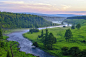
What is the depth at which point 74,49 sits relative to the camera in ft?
202

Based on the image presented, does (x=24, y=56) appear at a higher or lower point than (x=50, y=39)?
lower

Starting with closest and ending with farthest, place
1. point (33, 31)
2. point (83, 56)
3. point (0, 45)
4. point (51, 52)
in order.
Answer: point (83, 56) → point (51, 52) → point (0, 45) → point (33, 31)

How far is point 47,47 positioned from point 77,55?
26.0 metres

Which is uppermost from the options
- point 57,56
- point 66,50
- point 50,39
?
point 50,39

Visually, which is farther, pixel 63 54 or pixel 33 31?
pixel 33 31

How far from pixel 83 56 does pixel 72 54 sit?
841cm

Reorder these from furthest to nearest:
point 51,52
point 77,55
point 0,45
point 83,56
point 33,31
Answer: point 33,31, point 0,45, point 51,52, point 77,55, point 83,56

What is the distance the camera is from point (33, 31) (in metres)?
163

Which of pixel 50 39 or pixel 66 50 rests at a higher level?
pixel 50 39

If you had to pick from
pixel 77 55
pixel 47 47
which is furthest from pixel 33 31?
pixel 77 55

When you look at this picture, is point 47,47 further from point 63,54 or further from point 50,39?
point 63,54

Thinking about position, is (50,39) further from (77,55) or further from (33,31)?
(33,31)

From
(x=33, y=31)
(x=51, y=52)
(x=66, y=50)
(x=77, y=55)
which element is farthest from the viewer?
(x=33, y=31)

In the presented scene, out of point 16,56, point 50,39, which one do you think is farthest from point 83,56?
point 16,56
